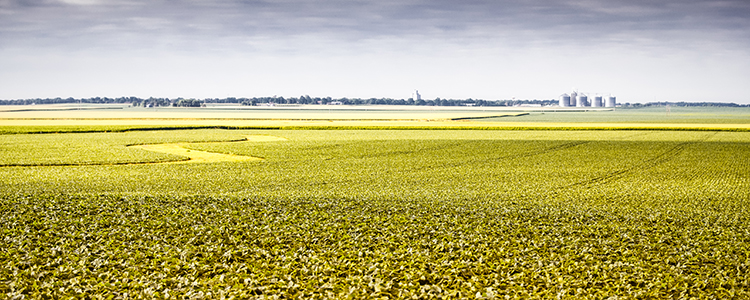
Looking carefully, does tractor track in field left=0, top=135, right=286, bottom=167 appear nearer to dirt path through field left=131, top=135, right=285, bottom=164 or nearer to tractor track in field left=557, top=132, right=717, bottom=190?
dirt path through field left=131, top=135, right=285, bottom=164

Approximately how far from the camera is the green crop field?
13391mm

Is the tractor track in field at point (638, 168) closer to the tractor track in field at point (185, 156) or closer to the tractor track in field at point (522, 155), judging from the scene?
the tractor track in field at point (522, 155)

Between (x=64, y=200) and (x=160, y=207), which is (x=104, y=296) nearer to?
(x=160, y=207)

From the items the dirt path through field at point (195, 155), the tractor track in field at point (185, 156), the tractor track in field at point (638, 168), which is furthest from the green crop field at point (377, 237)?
the dirt path through field at point (195, 155)

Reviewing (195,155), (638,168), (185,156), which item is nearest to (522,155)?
(638,168)

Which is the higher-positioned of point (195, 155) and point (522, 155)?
point (195, 155)

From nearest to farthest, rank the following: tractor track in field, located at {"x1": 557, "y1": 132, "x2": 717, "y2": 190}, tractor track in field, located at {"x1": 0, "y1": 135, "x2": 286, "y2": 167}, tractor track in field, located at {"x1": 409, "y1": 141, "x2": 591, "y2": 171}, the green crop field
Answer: the green crop field
tractor track in field, located at {"x1": 557, "y1": 132, "x2": 717, "y2": 190}
tractor track in field, located at {"x1": 0, "y1": 135, "x2": 286, "y2": 167}
tractor track in field, located at {"x1": 409, "y1": 141, "x2": 591, "y2": 171}

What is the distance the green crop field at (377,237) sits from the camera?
13.4 meters

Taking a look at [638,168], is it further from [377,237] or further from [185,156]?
[185,156]

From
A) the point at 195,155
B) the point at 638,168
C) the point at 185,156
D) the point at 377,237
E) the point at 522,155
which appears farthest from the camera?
the point at 195,155

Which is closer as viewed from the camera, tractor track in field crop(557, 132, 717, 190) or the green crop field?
the green crop field

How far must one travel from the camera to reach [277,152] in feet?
168

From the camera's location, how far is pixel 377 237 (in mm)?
17234

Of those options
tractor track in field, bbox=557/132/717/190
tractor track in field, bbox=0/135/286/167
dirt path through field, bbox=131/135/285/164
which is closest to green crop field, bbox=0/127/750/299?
tractor track in field, bbox=557/132/717/190
